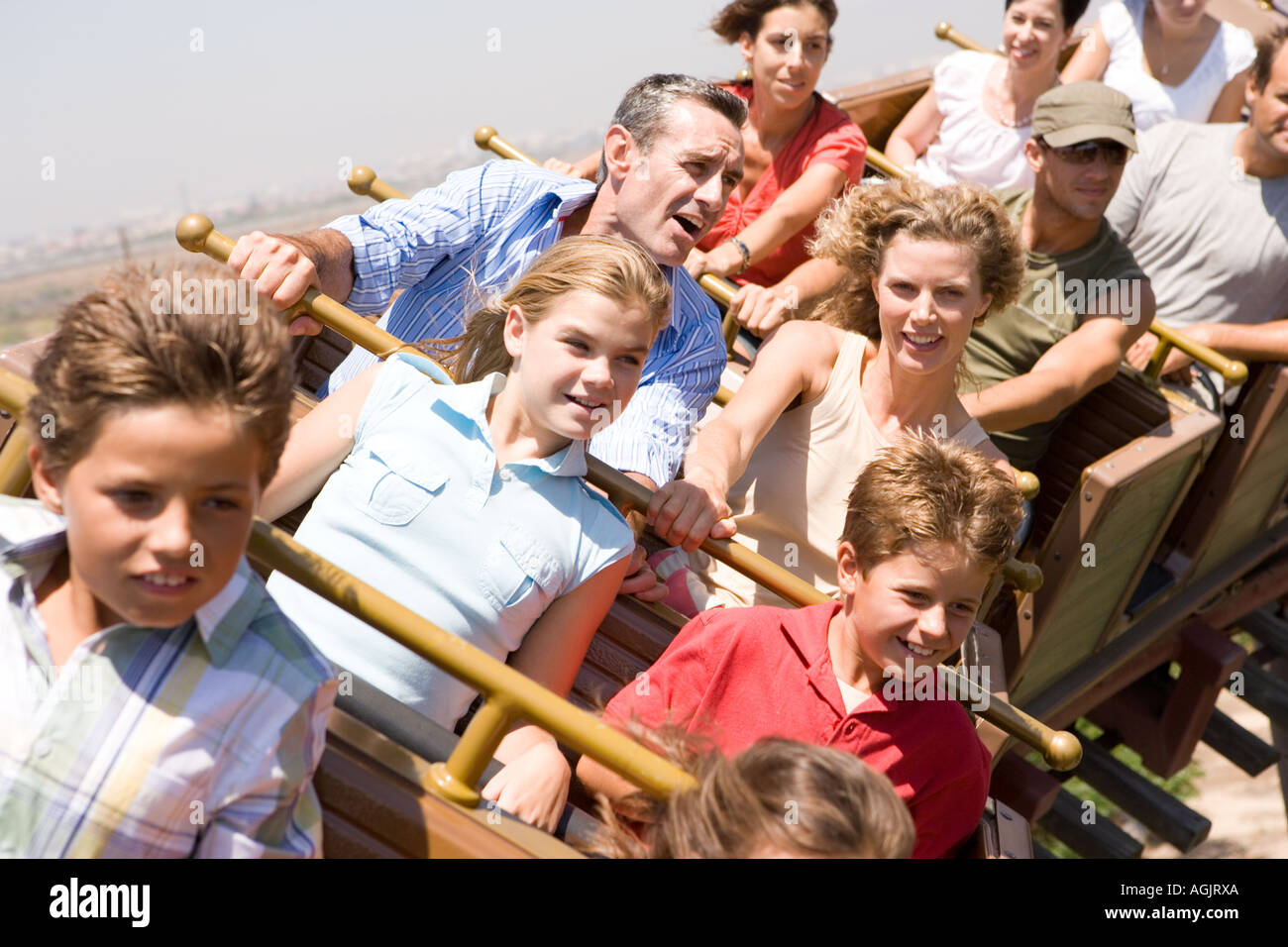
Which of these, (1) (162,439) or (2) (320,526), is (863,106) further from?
(1) (162,439)

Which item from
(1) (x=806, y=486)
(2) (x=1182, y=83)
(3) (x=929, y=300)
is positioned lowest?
(1) (x=806, y=486)

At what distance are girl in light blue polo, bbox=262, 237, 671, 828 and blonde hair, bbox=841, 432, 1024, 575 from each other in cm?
32

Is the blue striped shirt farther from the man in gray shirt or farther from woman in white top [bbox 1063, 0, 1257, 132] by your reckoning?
woman in white top [bbox 1063, 0, 1257, 132]

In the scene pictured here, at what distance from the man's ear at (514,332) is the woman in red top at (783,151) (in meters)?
1.34

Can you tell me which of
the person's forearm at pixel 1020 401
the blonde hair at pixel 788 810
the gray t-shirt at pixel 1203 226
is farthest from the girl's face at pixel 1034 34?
the blonde hair at pixel 788 810

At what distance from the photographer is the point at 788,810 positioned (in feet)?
3.86

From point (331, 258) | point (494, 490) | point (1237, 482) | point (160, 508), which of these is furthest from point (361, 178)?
point (1237, 482)

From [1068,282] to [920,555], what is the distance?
1467mm

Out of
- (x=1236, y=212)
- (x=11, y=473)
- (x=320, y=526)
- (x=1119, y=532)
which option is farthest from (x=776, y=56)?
(x=11, y=473)

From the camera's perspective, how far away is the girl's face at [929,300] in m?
2.24

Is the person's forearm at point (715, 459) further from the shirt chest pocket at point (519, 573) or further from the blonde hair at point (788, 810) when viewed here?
the blonde hair at point (788, 810)

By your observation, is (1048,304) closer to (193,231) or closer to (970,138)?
(970,138)
